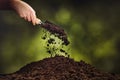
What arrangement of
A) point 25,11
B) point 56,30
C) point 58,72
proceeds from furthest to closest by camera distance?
point 25,11 → point 56,30 → point 58,72

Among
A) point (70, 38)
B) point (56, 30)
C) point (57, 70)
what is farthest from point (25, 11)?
point (57, 70)

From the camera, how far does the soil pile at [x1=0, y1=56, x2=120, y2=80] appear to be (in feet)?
9.16

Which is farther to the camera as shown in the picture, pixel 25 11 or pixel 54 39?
pixel 25 11

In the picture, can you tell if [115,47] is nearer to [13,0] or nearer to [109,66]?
[109,66]

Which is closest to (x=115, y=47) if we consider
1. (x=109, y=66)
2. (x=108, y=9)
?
(x=109, y=66)

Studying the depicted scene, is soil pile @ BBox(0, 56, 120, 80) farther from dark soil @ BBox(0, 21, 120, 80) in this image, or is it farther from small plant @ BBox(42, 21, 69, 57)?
small plant @ BBox(42, 21, 69, 57)

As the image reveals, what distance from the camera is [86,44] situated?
11.2 feet

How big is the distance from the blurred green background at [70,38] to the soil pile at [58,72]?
0.33 metres

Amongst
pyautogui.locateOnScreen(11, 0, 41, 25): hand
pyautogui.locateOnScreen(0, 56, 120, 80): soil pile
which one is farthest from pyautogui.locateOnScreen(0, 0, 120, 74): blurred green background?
pyautogui.locateOnScreen(0, 56, 120, 80): soil pile

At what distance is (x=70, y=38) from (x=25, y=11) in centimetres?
59

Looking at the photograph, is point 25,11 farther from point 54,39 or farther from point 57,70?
point 57,70

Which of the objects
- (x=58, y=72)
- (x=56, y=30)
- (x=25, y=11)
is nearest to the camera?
(x=58, y=72)

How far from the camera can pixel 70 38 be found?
3418 mm

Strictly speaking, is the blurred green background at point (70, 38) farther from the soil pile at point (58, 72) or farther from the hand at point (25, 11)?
the soil pile at point (58, 72)
